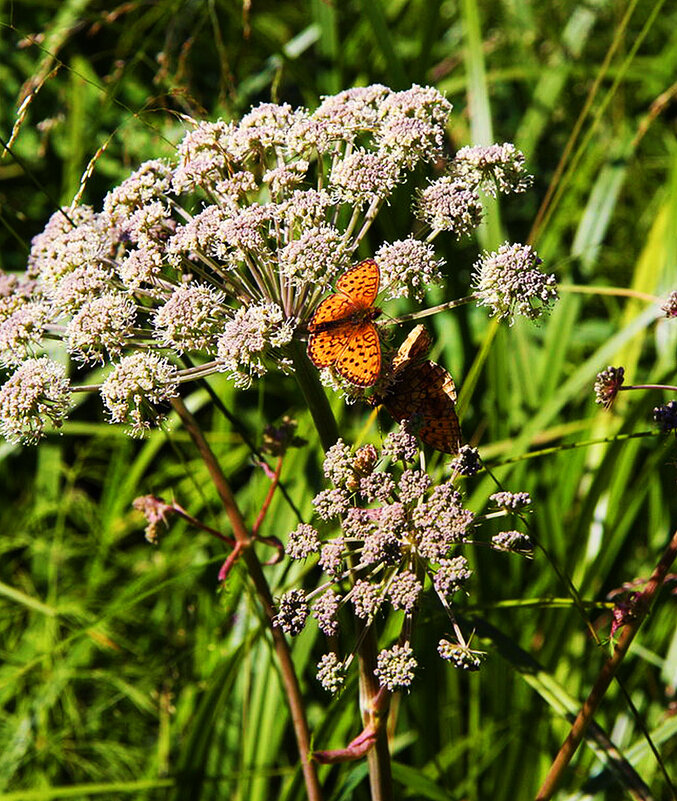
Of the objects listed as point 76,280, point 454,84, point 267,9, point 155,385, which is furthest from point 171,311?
point 267,9

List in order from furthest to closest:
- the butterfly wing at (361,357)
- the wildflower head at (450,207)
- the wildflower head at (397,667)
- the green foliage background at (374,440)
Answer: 1. the green foliage background at (374,440)
2. the wildflower head at (450,207)
3. the butterfly wing at (361,357)
4. the wildflower head at (397,667)

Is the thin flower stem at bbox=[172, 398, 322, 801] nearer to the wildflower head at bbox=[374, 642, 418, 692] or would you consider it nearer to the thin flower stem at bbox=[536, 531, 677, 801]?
the wildflower head at bbox=[374, 642, 418, 692]

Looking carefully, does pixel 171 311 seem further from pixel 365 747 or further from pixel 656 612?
pixel 656 612

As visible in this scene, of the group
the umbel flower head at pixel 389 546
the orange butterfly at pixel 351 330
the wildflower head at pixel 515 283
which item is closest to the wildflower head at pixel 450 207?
the wildflower head at pixel 515 283

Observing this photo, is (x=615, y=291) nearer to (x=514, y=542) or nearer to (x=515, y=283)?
(x=515, y=283)

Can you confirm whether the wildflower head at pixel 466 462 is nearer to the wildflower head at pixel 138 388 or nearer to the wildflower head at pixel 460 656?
the wildflower head at pixel 460 656

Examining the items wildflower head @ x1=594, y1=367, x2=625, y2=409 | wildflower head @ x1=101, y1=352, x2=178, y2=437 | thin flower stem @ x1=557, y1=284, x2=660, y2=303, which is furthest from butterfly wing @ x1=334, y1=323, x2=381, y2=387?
thin flower stem @ x1=557, y1=284, x2=660, y2=303
